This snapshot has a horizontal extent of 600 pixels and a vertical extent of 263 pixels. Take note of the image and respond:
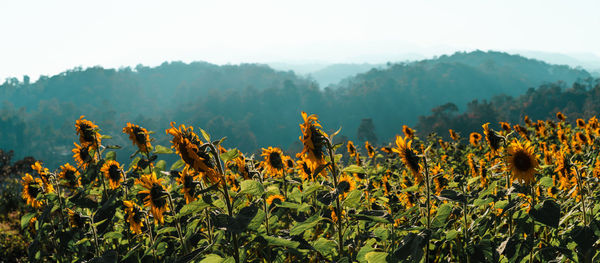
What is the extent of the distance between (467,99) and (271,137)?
7471 centimetres

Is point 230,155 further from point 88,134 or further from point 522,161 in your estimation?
point 88,134

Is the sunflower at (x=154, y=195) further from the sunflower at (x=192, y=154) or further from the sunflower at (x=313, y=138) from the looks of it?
the sunflower at (x=313, y=138)

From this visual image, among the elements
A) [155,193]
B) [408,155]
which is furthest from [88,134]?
[408,155]

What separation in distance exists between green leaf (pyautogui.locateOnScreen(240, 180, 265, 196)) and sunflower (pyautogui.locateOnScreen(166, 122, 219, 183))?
0.21 m

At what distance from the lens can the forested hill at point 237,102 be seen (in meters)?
110

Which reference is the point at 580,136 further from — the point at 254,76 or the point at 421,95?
the point at 254,76

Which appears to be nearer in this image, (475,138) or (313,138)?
(313,138)

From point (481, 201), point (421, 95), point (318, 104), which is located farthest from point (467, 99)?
point (481, 201)

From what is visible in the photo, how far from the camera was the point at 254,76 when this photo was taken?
180m

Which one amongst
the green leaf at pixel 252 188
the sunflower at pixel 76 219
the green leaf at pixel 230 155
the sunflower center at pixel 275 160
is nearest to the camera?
the green leaf at pixel 252 188

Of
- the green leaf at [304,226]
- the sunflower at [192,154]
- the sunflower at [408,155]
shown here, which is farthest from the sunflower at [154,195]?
the sunflower at [408,155]

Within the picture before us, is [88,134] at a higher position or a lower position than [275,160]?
higher

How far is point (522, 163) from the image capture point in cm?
237

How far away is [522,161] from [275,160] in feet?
6.35
